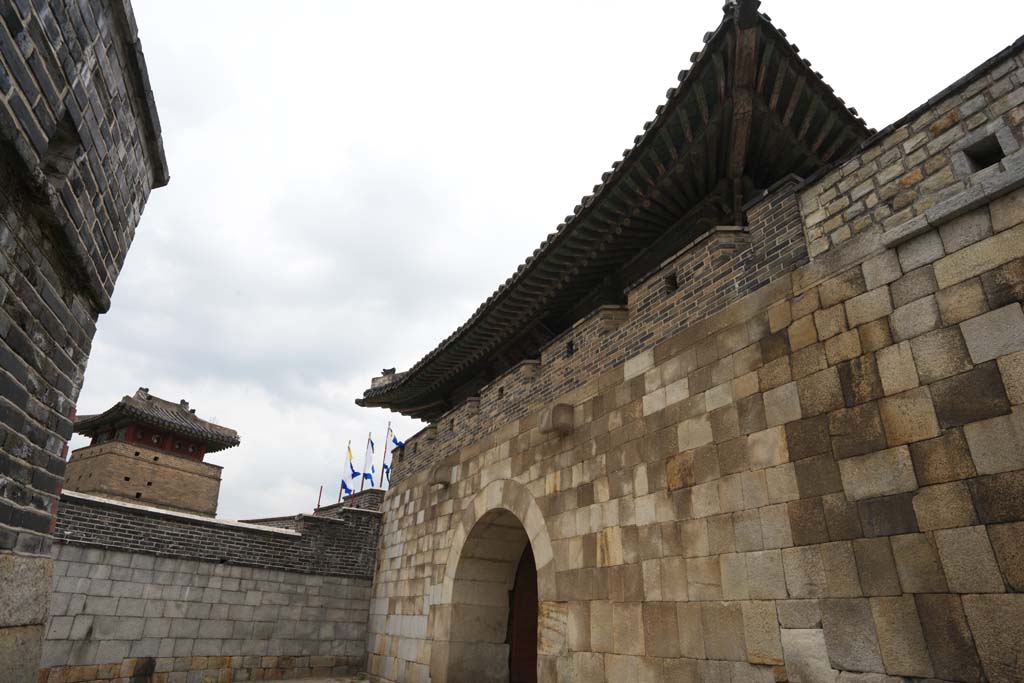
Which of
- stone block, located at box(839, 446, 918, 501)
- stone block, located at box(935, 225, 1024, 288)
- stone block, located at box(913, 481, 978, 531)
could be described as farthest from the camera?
stone block, located at box(839, 446, 918, 501)

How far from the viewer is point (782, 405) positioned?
3895 millimetres

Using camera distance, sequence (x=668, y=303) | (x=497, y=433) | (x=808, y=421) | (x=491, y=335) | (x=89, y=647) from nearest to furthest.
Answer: (x=808, y=421)
(x=668, y=303)
(x=497, y=433)
(x=89, y=647)
(x=491, y=335)

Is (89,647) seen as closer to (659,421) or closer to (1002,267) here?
(659,421)

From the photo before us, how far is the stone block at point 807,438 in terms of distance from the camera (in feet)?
11.7

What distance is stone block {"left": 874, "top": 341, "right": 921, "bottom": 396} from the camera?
3246 millimetres

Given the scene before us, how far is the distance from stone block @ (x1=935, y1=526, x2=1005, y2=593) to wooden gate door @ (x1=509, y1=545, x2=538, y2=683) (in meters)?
5.02

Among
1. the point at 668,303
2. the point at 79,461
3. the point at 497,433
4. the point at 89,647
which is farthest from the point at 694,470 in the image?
the point at 79,461

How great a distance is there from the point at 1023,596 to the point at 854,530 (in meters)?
0.76

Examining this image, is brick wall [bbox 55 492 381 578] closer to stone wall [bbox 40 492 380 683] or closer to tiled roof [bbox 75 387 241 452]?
stone wall [bbox 40 492 380 683]

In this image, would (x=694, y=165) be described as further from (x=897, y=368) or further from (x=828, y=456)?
(x=828, y=456)

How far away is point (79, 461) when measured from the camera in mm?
21156

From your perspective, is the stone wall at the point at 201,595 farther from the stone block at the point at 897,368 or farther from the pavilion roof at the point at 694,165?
the stone block at the point at 897,368

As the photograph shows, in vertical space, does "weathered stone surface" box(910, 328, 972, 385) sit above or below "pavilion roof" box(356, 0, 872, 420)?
below

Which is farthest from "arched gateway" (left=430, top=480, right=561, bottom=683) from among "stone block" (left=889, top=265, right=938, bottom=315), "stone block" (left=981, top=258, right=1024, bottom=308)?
"stone block" (left=981, top=258, right=1024, bottom=308)
